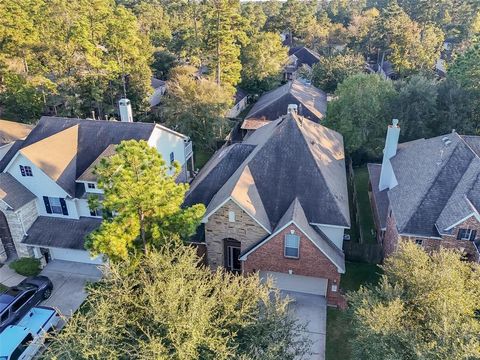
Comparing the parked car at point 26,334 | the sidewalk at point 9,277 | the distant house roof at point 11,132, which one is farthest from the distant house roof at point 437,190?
the distant house roof at point 11,132

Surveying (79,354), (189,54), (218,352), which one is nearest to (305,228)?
(218,352)

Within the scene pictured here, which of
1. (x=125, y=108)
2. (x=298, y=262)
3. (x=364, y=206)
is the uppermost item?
(x=125, y=108)

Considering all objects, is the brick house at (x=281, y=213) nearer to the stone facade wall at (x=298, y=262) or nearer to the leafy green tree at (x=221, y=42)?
the stone facade wall at (x=298, y=262)

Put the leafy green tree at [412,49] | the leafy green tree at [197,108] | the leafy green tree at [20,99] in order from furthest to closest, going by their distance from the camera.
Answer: the leafy green tree at [412,49] < the leafy green tree at [20,99] < the leafy green tree at [197,108]

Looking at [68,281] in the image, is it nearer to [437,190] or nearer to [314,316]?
[314,316]

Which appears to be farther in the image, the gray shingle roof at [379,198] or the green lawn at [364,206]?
the green lawn at [364,206]

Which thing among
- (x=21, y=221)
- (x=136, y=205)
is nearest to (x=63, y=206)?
(x=21, y=221)

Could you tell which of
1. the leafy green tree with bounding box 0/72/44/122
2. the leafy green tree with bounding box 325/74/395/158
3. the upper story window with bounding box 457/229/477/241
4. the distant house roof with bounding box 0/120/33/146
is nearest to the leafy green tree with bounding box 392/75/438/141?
the leafy green tree with bounding box 325/74/395/158
